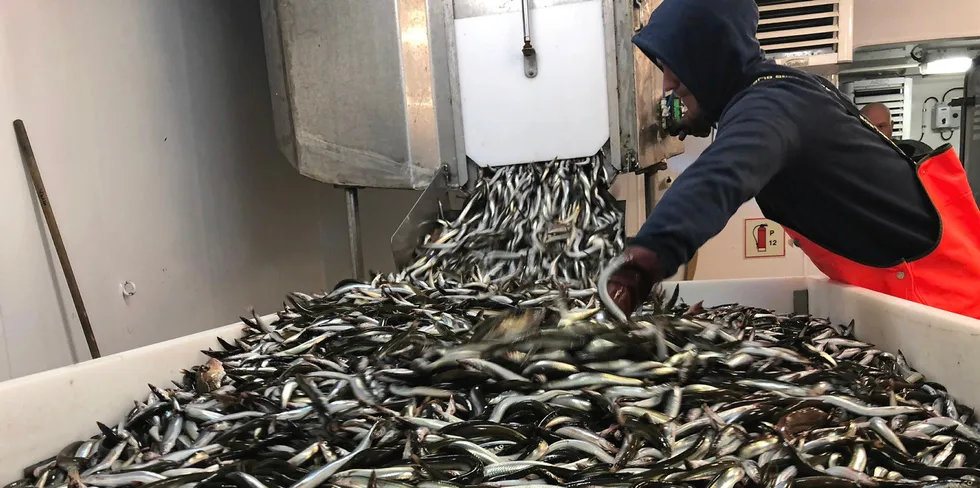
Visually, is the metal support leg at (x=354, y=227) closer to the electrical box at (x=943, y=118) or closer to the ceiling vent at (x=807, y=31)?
the ceiling vent at (x=807, y=31)

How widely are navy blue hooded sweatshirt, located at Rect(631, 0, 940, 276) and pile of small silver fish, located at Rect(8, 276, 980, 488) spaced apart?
11.9 inches

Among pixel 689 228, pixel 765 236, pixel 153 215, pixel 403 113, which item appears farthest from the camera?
pixel 765 236

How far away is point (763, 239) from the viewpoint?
3496 millimetres

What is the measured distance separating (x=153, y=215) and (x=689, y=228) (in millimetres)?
2699

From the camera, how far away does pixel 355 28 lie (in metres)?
2.68

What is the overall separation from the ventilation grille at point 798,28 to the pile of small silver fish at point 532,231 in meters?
1.32

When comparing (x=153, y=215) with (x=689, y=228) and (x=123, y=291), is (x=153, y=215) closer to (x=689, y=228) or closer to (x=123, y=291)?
(x=123, y=291)

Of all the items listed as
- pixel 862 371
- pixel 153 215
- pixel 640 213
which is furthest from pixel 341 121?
pixel 862 371

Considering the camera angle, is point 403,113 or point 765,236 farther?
point 765,236

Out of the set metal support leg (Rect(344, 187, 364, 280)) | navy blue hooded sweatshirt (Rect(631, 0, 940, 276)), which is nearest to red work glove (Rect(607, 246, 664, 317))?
navy blue hooded sweatshirt (Rect(631, 0, 940, 276))

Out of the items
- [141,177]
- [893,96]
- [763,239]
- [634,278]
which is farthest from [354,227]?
[893,96]

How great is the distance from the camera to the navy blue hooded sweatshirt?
4.19 feet

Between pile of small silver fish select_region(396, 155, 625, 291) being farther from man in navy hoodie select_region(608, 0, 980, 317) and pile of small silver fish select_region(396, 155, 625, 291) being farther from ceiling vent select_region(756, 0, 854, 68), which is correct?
ceiling vent select_region(756, 0, 854, 68)

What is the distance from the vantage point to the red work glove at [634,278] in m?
1.13
